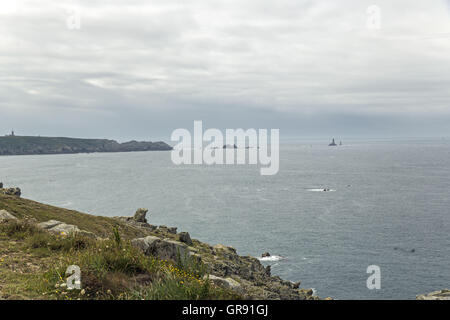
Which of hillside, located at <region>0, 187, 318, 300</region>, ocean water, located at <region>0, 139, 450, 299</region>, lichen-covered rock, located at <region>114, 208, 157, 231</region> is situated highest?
hillside, located at <region>0, 187, 318, 300</region>

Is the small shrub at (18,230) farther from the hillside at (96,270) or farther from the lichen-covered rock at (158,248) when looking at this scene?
the lichen-covered rock at (158,248)

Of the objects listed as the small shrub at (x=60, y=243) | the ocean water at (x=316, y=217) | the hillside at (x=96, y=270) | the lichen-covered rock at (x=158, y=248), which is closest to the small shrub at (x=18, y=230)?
the hillside at (x=96, y=270)

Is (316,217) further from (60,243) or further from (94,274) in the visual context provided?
(94,274)

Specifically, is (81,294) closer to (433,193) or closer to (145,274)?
(145,274)

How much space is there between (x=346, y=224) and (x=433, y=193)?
53.9m

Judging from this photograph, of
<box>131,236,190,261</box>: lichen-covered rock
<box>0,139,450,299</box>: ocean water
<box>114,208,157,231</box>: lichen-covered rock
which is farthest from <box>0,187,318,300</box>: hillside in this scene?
<box>0,139,450,299</box>: ocean water

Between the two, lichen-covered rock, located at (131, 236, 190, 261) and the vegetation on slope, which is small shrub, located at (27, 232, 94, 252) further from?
lichen-covered rock, located at (131, 236, 190, 261)

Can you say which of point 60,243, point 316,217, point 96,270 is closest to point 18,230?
point 60,243

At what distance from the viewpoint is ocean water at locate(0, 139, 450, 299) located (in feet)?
183

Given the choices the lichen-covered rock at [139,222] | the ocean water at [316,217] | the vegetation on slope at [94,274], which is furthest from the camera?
the ocean water at [316,217]

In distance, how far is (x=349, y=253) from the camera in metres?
64.1

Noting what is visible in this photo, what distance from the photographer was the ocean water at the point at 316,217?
55.8m

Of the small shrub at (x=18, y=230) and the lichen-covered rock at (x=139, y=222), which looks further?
the lichen-covered rock at (x=139, y=222)
